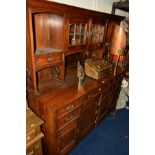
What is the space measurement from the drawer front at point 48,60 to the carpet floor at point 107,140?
51.7 inches

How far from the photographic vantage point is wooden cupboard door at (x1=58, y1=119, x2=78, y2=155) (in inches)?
61.9

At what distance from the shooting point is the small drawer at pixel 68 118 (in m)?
1.46

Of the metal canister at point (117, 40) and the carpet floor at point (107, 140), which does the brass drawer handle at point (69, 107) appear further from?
the metal canister at point (117, 40)

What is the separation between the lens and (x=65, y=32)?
5.00 feet

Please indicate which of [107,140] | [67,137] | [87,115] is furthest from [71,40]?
[107,140]

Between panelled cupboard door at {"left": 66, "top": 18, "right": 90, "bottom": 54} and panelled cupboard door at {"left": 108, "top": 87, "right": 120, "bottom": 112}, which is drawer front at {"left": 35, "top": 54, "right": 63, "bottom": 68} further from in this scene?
panelled cupboard door at {"left": 108, "top": 87, "right": 120, "bottom": 112}

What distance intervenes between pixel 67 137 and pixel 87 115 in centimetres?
41

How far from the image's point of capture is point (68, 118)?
155 cm

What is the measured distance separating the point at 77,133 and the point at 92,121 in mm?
381

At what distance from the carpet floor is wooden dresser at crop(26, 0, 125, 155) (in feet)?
0.81

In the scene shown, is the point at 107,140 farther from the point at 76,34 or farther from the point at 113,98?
the point at 76,34
